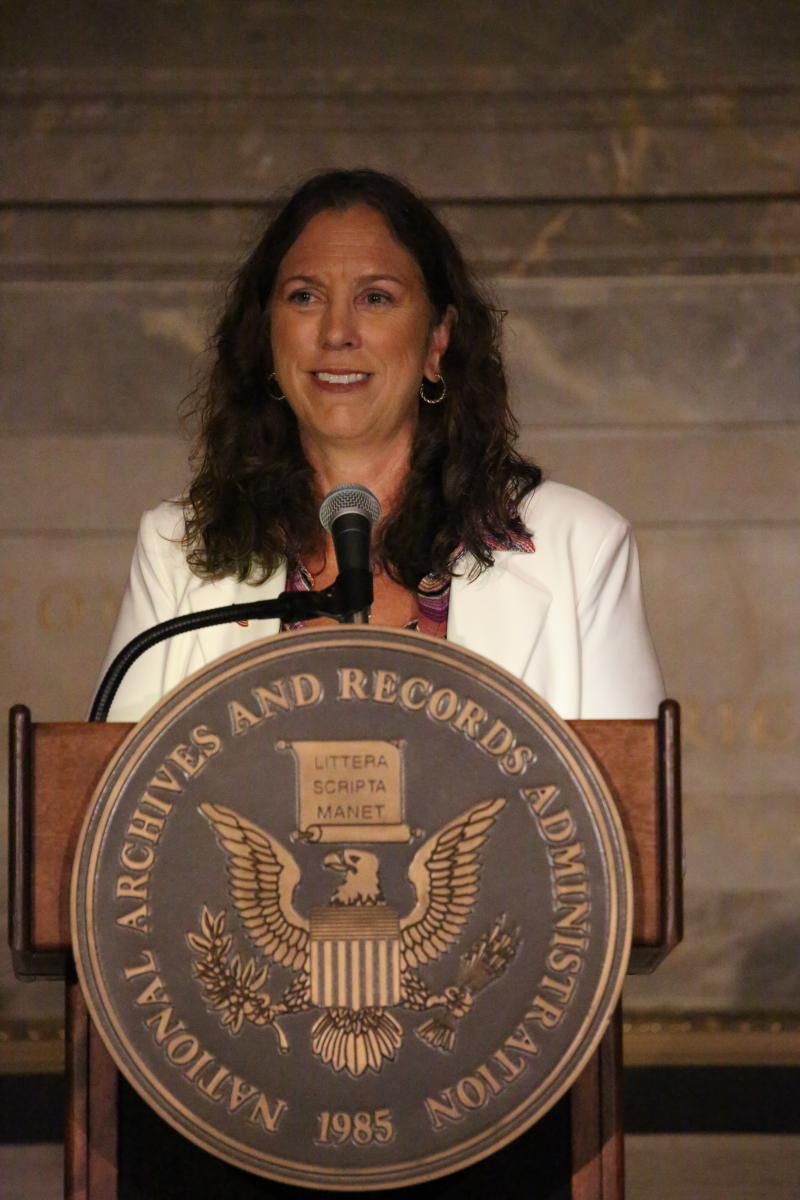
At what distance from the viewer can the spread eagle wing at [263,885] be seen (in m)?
1.43

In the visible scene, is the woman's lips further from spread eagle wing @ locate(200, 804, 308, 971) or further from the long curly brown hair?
spread eagle wing @ locate(200, 804, 308, 971)

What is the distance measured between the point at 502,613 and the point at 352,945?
81 centimetres

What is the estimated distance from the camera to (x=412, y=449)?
99.1 inches

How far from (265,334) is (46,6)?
9.08ft

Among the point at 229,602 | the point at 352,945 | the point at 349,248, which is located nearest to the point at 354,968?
the point at 352,945

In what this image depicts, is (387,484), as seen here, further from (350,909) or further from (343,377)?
(350,909)

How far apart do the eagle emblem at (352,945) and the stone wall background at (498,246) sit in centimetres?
340

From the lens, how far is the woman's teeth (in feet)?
7.79

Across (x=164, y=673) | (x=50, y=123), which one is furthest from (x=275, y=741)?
(x=50, y=123)

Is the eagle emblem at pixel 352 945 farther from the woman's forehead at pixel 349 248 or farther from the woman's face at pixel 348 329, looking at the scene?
the woman's forehead at pixel 349 248

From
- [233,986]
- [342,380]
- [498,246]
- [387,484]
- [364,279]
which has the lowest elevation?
[233,986]

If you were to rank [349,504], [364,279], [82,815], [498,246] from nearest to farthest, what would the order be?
[82,815] < [349,504] < [364,279] < [498,246]

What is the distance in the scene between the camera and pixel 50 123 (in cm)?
486

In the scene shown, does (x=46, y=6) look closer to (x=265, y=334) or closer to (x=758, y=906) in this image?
(x=265, y=334)
